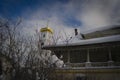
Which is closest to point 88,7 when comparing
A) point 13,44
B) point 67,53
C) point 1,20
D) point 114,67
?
point 13,44

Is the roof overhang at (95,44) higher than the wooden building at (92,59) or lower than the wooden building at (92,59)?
higher

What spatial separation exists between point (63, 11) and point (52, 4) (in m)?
0.84

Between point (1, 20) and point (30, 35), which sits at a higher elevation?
point (1, 20)

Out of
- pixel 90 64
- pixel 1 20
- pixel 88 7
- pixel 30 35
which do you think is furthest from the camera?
pixel 90 64

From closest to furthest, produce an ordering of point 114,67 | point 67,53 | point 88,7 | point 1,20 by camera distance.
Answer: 1. point 88,7
2. point 1,20
3. point 114,67
4. point 67,53

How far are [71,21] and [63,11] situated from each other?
3.53ft

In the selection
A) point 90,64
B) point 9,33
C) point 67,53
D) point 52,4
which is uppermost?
point 52,4

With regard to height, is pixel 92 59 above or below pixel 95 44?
below

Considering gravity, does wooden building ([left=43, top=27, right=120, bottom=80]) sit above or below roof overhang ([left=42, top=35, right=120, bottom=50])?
below

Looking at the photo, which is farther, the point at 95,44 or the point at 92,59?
the point at 92,59

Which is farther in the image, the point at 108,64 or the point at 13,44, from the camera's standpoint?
the point at 108,64

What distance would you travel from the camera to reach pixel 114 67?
1272 centimetres

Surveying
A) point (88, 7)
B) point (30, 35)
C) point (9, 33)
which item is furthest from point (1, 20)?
point (88, 7)

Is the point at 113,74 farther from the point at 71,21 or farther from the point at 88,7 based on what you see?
the point at 88,7
